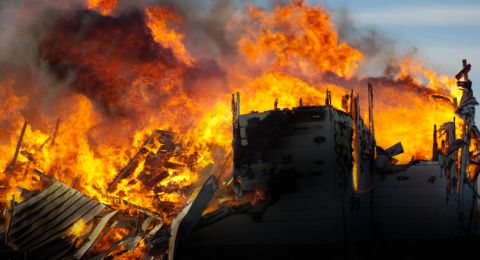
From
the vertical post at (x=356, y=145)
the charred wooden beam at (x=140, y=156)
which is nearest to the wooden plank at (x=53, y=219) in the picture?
the charred wooden beam at (x=140, y=156)

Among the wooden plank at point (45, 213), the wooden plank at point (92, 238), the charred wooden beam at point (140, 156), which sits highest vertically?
the charred wooden beam at point (140, 156)

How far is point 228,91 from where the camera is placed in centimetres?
4119

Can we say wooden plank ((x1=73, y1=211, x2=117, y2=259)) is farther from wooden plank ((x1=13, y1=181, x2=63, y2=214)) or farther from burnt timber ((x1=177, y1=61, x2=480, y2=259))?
burnt timber ((x1=177, y1=61, x2=480, y2=259))

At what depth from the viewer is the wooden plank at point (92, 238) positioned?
→ 827 inches

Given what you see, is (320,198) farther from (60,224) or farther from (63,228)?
(60,224)

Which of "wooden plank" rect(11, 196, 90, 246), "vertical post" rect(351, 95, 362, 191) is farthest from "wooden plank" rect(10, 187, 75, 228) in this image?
"vertical post" rect(351, 95, 362, 191)

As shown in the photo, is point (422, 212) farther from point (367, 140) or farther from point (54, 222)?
point (54, 222)

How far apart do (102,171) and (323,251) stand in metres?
15.8

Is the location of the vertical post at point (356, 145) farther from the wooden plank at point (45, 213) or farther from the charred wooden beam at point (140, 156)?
the wooden plank at point (45, 213)

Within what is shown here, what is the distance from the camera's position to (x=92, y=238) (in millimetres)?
21438

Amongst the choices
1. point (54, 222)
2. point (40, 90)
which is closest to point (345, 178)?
point (54, 222)

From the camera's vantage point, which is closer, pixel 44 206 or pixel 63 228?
pixel 63 228

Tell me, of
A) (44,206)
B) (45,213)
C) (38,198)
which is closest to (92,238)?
(45,213)

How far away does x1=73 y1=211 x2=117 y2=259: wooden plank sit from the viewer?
21.0 meters
